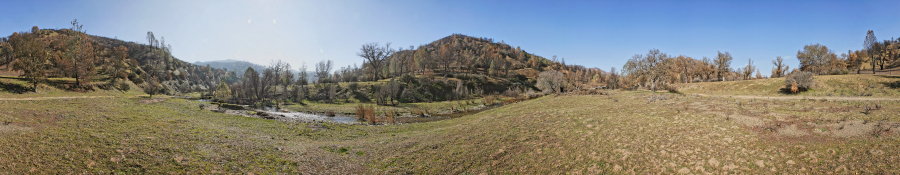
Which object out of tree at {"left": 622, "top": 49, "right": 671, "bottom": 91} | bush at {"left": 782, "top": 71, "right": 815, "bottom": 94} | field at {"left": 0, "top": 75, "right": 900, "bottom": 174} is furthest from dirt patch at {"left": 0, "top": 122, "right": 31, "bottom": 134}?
tree at {"left": 622, "top": 49, "right": 671, "bottom": 91}

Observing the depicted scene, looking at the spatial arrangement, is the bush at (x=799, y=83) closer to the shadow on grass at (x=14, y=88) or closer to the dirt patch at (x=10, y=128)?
the dirt patch at (x=10, y=128)

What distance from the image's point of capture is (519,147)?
21281 millimetres

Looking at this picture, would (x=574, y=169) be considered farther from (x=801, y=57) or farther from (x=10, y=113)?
(x=801, y=57)

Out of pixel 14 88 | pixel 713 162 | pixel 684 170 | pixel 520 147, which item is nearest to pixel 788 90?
pixel 713 162

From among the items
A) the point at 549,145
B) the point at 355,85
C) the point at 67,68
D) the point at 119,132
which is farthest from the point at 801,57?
the point at 67,68

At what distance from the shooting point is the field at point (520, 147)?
14.5m

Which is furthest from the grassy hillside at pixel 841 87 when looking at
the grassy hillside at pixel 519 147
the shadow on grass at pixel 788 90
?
the grassy hillside at pixel 519 147

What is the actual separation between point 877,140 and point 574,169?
43.0 ft

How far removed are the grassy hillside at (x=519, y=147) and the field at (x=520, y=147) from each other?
0.17ft

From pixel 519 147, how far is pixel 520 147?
7 centimetres

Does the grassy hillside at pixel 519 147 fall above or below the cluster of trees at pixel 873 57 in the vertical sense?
below

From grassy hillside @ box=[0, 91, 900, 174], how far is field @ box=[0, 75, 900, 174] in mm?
53

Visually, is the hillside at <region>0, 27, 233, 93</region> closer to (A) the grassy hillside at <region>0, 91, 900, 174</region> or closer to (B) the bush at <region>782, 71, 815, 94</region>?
(A) the grassy hillside at <region>0, 91, 900, 174</region>

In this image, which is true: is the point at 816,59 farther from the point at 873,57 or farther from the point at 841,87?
the point at 841,87
